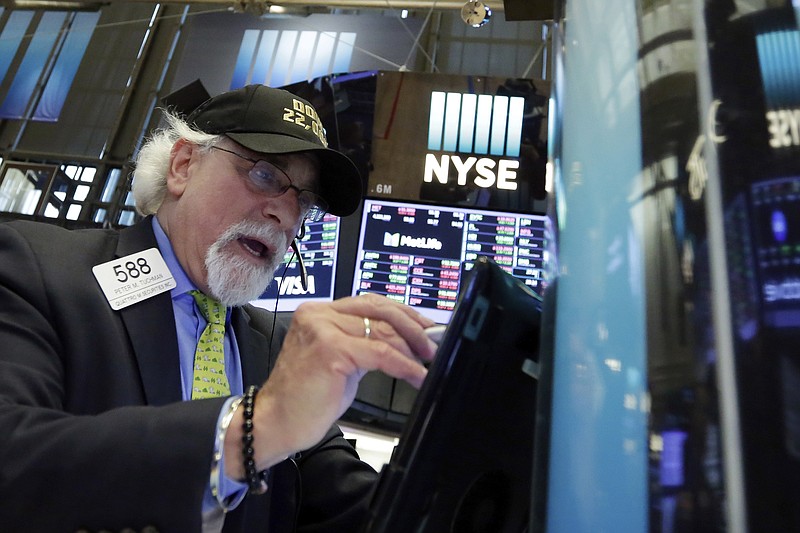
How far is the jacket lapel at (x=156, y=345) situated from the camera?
0.83m

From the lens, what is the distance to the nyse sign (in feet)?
8.32

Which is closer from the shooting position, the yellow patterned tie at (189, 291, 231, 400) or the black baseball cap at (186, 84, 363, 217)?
the yellow patterned tie at (189, 291, 231, 400)

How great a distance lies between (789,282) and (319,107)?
2.66 metres

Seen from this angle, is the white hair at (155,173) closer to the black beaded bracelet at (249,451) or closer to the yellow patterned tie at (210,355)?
the yellow patterned tie at (210,355)

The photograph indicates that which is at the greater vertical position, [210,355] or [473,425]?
[210,355]

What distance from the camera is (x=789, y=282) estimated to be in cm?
24

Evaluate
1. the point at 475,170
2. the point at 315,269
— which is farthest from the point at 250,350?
the point at 475,170

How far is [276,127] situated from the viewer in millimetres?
1049

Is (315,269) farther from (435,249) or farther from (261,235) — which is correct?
(261,235)

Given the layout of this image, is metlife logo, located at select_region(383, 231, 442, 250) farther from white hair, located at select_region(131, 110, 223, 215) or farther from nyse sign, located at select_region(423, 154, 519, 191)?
white hair, located at select_region(131, 110, 223, 215)

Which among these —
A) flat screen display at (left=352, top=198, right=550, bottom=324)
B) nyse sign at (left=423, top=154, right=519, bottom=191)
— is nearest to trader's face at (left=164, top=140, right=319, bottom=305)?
flat screen display at (left=352, top=198, right=550, bottom=324)

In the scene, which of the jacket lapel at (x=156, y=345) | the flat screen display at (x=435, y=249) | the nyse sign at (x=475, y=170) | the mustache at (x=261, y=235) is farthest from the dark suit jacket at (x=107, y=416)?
the nyse sign at (x=475, y=170)

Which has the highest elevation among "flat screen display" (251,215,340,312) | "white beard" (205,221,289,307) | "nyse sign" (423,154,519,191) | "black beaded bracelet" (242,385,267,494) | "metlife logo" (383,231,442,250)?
"nyse sign" (423,154,519,191)

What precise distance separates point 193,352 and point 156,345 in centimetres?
10
